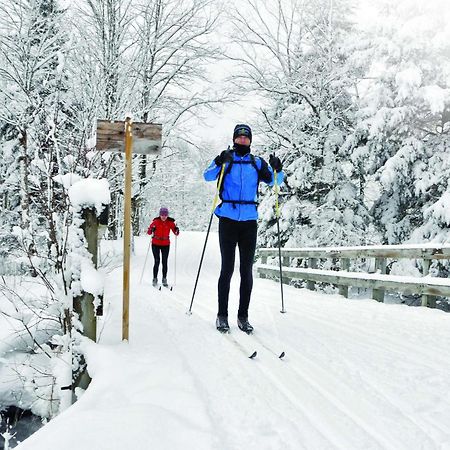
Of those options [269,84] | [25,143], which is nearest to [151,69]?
[269,84]

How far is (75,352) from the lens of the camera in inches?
130

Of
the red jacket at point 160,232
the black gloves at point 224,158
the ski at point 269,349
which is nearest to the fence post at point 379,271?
the ski at point 269,349

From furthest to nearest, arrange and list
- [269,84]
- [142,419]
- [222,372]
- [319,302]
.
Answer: [269,84], [319,302], [222,372], [142,419]

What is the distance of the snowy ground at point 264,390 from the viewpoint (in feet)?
6.82

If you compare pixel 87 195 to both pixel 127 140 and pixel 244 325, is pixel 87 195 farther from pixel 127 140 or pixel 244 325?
pixel 244 325

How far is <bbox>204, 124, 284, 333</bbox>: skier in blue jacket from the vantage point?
14.9ft

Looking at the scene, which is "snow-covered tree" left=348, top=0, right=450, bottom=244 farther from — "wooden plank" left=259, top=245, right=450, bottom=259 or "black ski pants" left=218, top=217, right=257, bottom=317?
"black ski pants" left=218, top=217, right=257, bottom=317

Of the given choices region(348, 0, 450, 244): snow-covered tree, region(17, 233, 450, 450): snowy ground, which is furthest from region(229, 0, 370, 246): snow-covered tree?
region(17, 233, 450, 450): snowy ground

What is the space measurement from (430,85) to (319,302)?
6.17 meters

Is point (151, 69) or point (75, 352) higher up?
point (151, 69)

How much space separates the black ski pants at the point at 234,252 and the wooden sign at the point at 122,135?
1188mm

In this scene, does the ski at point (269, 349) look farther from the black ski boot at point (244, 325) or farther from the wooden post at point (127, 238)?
the wooden post at point (127, 238)

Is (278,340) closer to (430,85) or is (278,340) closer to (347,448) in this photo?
(347,448)

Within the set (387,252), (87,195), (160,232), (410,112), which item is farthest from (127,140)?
(410,112)
